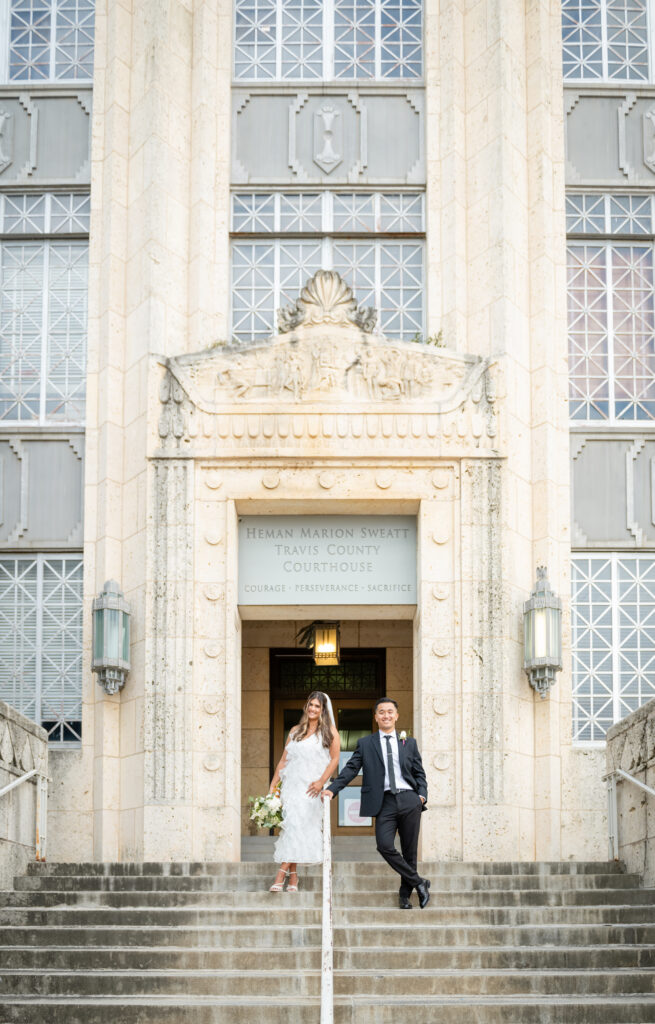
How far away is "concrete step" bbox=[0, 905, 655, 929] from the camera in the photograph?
13.4 metres

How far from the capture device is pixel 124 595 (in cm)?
1831

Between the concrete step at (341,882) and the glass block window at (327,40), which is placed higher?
the glass block window at (327,40)

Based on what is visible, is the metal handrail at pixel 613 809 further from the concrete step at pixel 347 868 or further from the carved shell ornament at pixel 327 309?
the carved shell ornament at pixel 327 309

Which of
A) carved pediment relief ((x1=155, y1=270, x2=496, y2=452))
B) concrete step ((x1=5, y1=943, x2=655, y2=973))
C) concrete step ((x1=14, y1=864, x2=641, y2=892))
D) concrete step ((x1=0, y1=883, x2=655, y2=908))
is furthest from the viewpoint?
carved pediment relief ((x1=155, y1=270, x2=496, y2=452))

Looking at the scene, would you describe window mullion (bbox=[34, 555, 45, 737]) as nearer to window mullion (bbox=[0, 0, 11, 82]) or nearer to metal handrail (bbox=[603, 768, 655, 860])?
window mullion (bbox=[0, 0, 11, 82])

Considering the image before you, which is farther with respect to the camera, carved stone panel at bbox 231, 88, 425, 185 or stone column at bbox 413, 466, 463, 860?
carved stone panel at bbox 231, 88, 425, 185

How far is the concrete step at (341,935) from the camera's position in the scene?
1294 centimetres

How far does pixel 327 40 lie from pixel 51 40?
3.34 m

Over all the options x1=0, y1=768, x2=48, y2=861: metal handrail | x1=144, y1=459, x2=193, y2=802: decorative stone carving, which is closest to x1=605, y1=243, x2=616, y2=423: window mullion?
x1=144, y1=459, x2=193, y2=802: decorative stone carving

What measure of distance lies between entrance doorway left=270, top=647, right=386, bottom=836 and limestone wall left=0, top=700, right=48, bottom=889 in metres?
5.84

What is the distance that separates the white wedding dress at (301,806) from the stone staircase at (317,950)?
0.40m

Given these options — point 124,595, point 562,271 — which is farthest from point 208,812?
point 562,271

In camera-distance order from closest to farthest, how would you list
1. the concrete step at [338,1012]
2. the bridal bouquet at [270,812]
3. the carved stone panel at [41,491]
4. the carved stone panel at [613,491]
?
the concrete step at [338,1012], the bridal bouquet at [270,812], the carved stone panel at [41,491], the carved stone panel at [613,491]

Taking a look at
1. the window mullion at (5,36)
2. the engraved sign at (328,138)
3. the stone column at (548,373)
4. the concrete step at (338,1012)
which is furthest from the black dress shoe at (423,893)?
the window mullion at (5,36)
